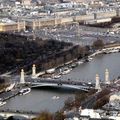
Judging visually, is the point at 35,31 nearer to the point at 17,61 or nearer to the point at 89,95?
the point at 17,61

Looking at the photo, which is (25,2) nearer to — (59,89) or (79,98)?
(59,89)

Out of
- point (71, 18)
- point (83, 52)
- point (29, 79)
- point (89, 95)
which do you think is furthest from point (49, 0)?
point (89, 95)

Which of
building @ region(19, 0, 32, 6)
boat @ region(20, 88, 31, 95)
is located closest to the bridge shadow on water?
boat @ region(20, 88, 31, 95)

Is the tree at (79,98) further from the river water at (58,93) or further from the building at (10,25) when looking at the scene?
the building at (10,25)

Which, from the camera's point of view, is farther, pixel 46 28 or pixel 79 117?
pixel 46 28

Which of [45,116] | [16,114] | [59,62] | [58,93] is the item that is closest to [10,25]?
[59,62]

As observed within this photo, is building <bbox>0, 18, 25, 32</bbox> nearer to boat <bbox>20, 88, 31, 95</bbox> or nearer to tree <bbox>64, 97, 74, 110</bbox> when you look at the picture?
boat <bbox>20, 88, 31, 95</bbox>
